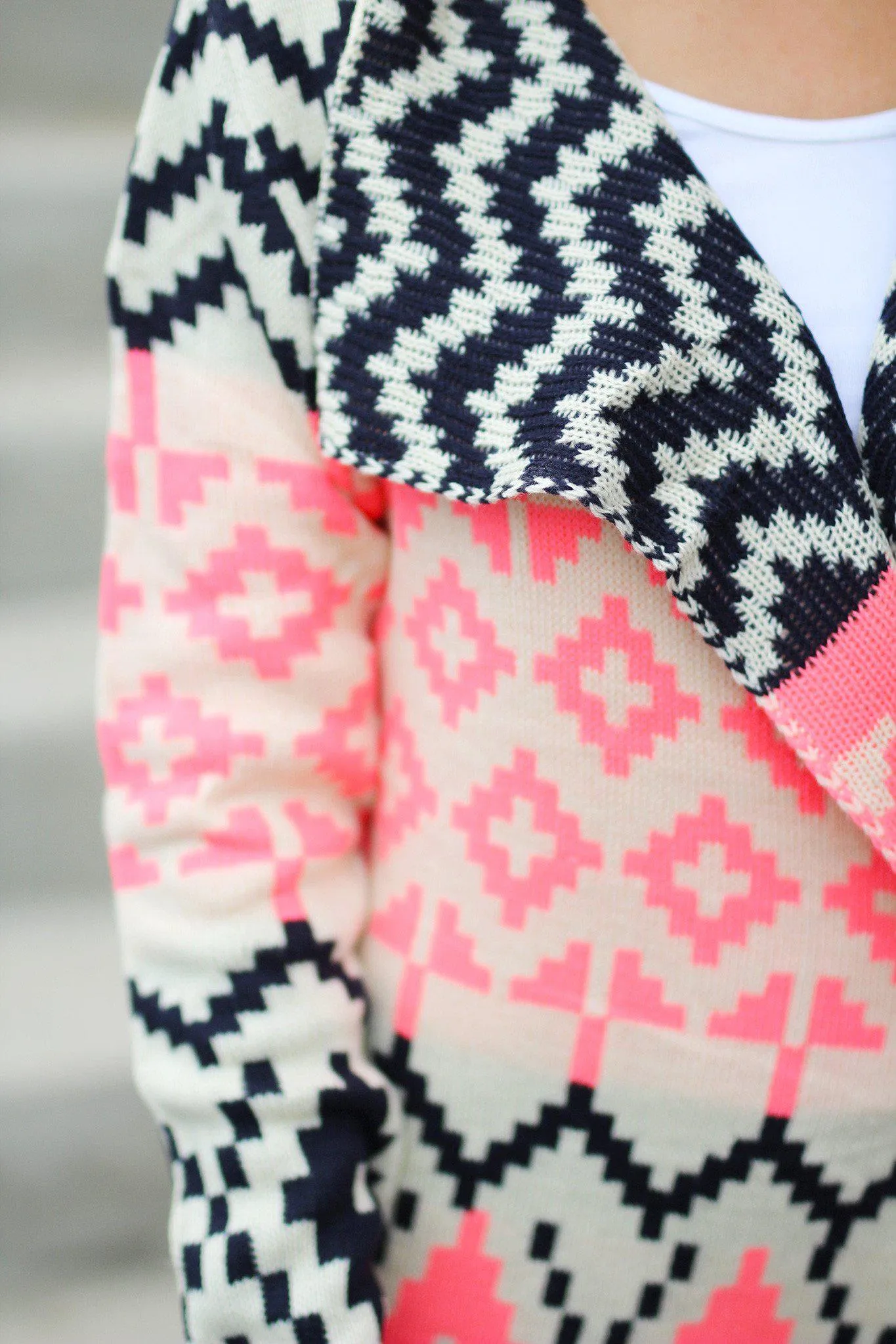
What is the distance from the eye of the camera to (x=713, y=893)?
0.55 metres

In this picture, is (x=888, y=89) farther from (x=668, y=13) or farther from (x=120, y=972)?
(x=120, y=972)

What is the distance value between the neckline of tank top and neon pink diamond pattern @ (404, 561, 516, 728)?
0.23 meters

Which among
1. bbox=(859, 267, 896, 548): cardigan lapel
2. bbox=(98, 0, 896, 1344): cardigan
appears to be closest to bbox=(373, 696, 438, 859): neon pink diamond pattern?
bbox=(98, 0, 896, 1344): cardigan

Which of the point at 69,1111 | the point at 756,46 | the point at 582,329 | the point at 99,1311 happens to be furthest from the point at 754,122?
the point at 99,1311

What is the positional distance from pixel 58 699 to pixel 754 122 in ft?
2.36

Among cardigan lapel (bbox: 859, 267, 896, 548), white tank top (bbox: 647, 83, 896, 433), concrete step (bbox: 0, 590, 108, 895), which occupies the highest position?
white tank top (bbox: 647, 83, 896, 433)

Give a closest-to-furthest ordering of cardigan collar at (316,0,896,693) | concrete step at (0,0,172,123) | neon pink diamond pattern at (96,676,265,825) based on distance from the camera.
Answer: cardigan collar at (316,0,896,693) < neon pink diamond pattern at (96,676,265,825) < concrete step at (0,0,172,123)

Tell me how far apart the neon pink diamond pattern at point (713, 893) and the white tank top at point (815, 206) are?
199 millimetres

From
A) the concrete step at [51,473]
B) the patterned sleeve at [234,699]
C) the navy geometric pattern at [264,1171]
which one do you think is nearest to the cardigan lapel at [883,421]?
the patterned sleeve at [234,699]

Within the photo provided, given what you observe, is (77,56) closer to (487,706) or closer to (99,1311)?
(487,706)

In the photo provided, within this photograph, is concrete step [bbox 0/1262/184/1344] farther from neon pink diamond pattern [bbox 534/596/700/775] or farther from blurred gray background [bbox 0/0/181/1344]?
neon pink diamond pattern [bbox 534/596/700/775]

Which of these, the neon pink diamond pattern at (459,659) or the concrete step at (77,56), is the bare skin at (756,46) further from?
the concrete step at (77,56)

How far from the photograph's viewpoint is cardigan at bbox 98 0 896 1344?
18.6 inches

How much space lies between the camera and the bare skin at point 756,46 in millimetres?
511
